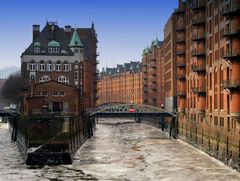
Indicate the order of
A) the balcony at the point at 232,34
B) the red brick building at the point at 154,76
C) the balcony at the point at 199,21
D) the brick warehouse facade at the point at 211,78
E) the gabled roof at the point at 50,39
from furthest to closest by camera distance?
the red brick building at the point at 154,76, the gabled roof at the point at 50,39, the balcony at the point at 199,21, the brick warehouse facade at the point at 211,78, the balcony at the point at 232,34

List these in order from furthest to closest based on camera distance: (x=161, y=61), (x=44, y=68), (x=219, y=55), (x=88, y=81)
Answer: (x=161, y=61)
(x=88, y=81)
(x=44, y=68)
(x=219, y=55)

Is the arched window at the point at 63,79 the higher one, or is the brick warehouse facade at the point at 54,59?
the brick warehouse facade at the point at 54,59

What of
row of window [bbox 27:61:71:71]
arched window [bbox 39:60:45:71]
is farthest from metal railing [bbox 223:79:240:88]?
arched window [bbox 39:60:45:71]

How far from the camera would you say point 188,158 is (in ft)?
177

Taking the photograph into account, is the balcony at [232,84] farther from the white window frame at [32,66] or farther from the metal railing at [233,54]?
the white window frame at [32,66]

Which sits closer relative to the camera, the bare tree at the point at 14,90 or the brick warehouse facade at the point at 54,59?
the brick warehouse facade at the point at 54,59

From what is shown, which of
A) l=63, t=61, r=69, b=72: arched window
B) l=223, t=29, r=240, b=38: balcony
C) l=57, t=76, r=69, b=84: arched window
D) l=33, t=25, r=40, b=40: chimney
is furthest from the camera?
l=33, t=25, r=40, b=40: chimney

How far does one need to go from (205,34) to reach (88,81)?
1969 inches

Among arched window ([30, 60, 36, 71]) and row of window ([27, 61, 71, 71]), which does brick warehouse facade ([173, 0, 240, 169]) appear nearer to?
row of window ([27, 61, 71, 71])

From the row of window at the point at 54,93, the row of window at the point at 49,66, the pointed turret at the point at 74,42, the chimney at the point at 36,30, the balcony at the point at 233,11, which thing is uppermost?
the chimney at the point at 36,30

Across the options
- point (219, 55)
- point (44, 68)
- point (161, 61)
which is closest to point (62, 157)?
point (219, 55)

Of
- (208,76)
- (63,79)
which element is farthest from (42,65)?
(208,76)

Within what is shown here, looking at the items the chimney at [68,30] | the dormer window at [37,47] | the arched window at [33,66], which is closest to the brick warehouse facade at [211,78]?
the dormer window at [37,47]

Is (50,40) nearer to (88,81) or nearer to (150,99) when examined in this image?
(88,81)
